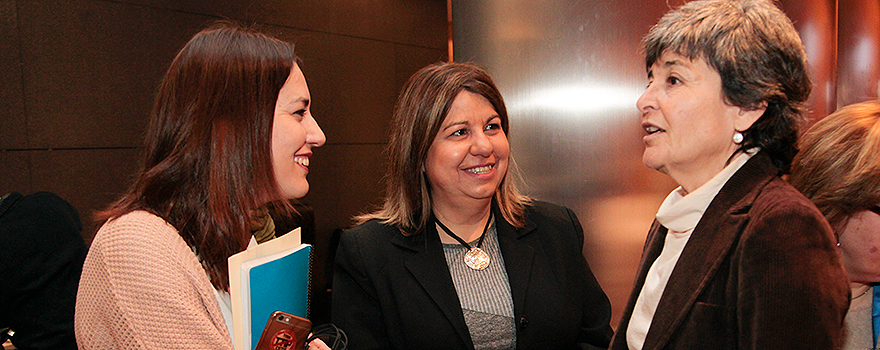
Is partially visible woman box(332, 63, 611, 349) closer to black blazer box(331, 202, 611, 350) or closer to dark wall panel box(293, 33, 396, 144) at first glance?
black blazer box(331, 202, 611, 350)

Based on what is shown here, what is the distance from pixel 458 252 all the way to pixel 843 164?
129 cm

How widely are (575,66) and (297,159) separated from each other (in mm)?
1324

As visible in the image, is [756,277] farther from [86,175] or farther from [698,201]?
[86,175]

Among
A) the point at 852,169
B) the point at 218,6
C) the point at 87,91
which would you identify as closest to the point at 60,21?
the point at 87,91

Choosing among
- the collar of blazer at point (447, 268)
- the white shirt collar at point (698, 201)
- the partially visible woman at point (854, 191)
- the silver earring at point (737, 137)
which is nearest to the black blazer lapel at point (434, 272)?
the collar of blazer at point (447, 268)

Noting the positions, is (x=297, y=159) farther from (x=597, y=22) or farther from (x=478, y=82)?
(x=597, y=22)

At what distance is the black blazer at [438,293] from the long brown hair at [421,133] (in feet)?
0.23

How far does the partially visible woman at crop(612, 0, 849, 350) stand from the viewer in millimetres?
969

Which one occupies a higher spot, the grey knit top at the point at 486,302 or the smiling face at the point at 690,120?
the smiling face at the point at 690,120

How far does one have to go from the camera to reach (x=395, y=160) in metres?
2.00

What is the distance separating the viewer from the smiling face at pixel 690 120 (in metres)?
1.17

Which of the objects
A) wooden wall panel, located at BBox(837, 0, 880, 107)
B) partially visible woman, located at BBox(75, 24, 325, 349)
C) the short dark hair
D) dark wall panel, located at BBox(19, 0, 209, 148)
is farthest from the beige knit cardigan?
wooden wall panel, located at BBox(837, 0, 880, 107)

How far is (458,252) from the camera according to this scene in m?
1.89

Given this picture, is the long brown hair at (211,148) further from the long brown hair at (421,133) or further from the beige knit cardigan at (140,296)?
the long brown hair at (421,133)
